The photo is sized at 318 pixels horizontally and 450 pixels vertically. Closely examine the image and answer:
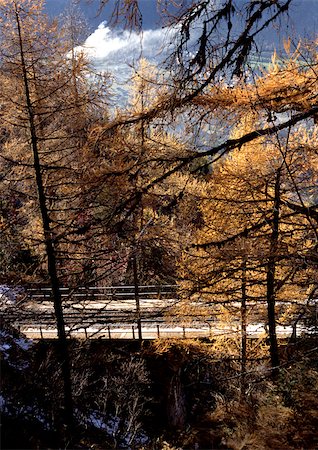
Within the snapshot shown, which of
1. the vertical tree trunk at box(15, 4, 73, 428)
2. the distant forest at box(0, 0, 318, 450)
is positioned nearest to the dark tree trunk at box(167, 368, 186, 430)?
the distant forest at box(0, 0, 318, 450)

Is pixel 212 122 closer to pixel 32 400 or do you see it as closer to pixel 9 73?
pixel 9 73

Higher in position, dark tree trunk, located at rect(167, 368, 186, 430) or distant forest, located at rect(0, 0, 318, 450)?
distant forest, located at rect(0, 0, 318, 450)

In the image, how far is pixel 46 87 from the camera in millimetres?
7348

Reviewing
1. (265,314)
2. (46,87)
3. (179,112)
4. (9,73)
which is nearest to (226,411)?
(265,314)

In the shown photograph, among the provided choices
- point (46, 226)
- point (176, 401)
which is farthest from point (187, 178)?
point (176, 401)

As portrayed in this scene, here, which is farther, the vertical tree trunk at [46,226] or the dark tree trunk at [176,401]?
the dark tree trunk at [176,401]

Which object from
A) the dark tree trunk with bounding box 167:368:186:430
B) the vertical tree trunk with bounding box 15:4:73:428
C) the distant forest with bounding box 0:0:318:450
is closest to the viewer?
the distant forest with bounding box 0:0:318:450

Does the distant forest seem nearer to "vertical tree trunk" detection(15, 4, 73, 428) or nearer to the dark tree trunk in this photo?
"vertical tree trunk" detection(15, 4, 73, 428)

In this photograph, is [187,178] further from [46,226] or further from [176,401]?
[176,401]

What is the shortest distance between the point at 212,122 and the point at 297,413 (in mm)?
4136

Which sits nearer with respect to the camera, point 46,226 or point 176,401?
point 46,226

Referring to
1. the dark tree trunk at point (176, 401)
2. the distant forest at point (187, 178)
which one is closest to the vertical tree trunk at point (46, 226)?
the distant forest at point (187, 178)

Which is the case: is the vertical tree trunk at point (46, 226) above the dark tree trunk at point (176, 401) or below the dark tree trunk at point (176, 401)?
above

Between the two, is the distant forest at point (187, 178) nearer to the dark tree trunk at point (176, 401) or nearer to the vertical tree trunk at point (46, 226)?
the vertical tree trunk at point (46, 226)
